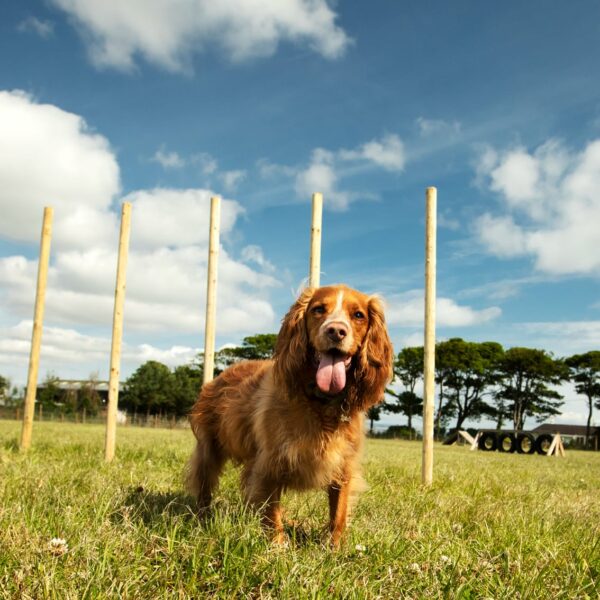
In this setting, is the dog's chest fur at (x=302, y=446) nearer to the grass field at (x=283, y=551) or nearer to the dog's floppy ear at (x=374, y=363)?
the dog's floppy ear at (x=374, y=363)

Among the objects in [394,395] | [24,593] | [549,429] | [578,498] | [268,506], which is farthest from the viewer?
[549,429]

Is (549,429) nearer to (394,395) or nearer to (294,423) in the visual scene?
(394,395)

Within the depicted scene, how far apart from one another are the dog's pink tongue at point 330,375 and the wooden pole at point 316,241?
401 cm

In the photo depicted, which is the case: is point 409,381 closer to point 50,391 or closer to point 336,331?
point 50,391

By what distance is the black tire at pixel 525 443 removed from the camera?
25316mm

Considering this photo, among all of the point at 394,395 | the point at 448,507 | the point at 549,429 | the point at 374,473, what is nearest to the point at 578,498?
the point at 374,473

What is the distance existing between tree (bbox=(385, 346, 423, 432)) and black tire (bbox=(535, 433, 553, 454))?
963 inches

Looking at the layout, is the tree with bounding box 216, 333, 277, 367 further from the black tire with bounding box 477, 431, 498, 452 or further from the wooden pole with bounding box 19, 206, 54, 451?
the wooden pole with bounding box 19, 206, 54, 451

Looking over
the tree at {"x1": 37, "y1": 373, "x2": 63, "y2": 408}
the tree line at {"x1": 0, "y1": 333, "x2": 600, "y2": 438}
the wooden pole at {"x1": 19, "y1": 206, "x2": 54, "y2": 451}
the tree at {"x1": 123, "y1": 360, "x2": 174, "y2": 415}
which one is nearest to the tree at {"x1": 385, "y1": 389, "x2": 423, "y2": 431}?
the tree line at {"x1": 0, "y1": 333, "x2": 600, "y2": 438}

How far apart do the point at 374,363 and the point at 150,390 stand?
50713 millimetres

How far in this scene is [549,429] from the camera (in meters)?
77.8

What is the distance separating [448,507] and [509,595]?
226 cm

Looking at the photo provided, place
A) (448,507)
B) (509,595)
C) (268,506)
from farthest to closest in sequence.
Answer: (448,507) → (268,506) → (509,595)

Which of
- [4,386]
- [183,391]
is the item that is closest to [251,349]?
[183,391]
